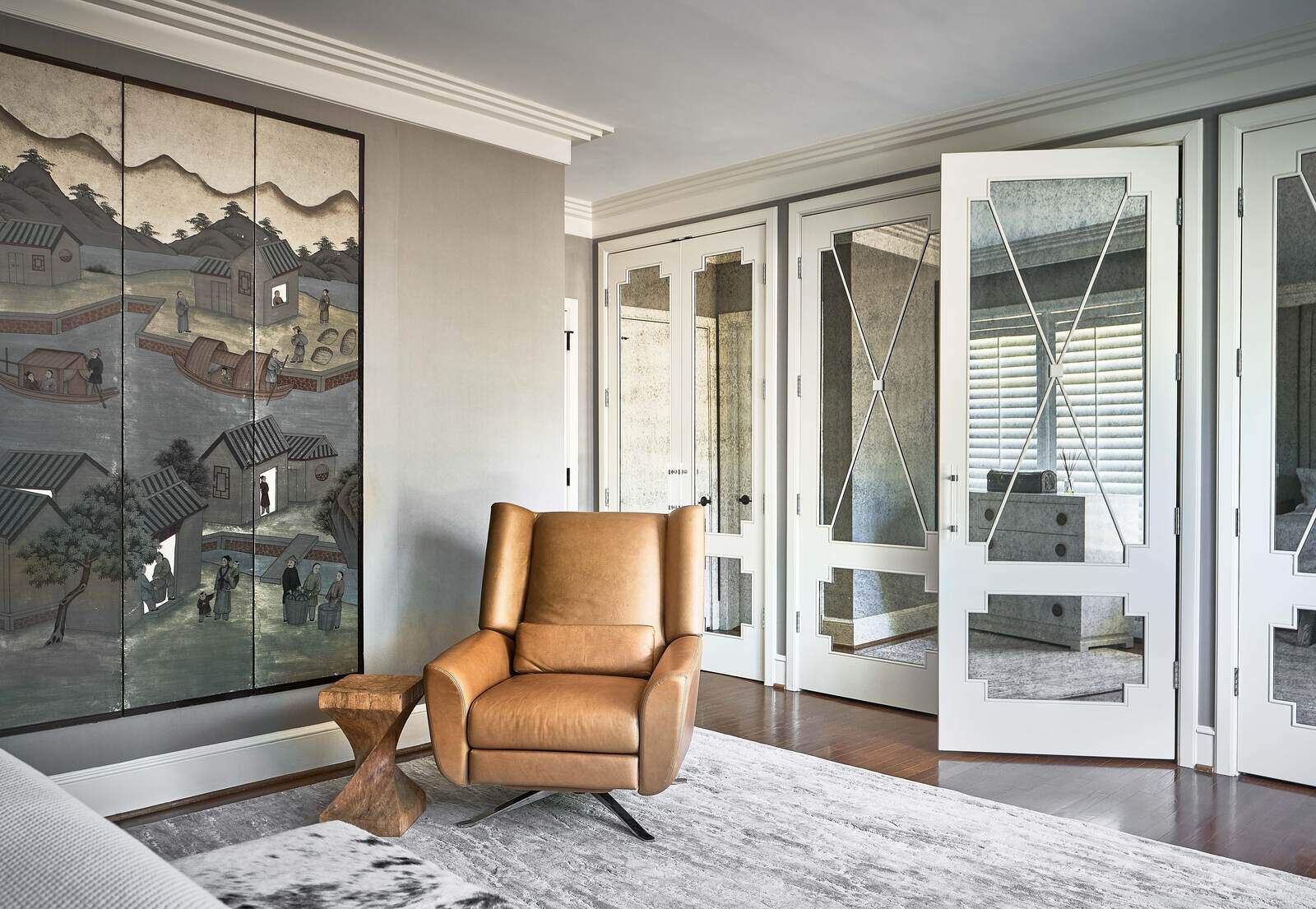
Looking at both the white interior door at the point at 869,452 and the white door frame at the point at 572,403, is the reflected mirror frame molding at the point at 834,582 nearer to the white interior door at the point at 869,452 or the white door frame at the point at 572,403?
the white interior door at the point at 869,452

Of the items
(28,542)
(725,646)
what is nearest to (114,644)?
(28,542)

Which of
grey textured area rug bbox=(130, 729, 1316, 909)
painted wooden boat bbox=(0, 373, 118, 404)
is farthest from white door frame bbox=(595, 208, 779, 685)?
painted wooden boat bbox=(0, 373, 118, 404)

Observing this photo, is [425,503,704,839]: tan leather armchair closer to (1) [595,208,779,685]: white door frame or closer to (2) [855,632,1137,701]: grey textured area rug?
(2) [855,632,1137,701]: grey textured area rug

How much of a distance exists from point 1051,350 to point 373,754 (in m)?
2.98

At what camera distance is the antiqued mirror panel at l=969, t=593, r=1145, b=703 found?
3711mm

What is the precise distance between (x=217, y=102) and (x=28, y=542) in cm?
164

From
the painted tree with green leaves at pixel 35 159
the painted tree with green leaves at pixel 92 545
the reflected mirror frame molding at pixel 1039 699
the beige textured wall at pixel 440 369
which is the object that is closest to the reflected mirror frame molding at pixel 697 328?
the beige textured wall at pixel 440 369

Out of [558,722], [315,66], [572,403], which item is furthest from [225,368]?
[572,403]

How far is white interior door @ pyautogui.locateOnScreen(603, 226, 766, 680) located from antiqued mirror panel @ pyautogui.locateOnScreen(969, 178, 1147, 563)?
4.77 feet

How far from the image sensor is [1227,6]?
3166 mm

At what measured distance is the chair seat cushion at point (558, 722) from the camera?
272cm

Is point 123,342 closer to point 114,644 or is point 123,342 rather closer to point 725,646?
point 114,644

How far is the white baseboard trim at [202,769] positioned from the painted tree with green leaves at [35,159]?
1.94 metres

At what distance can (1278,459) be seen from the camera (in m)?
3.47
